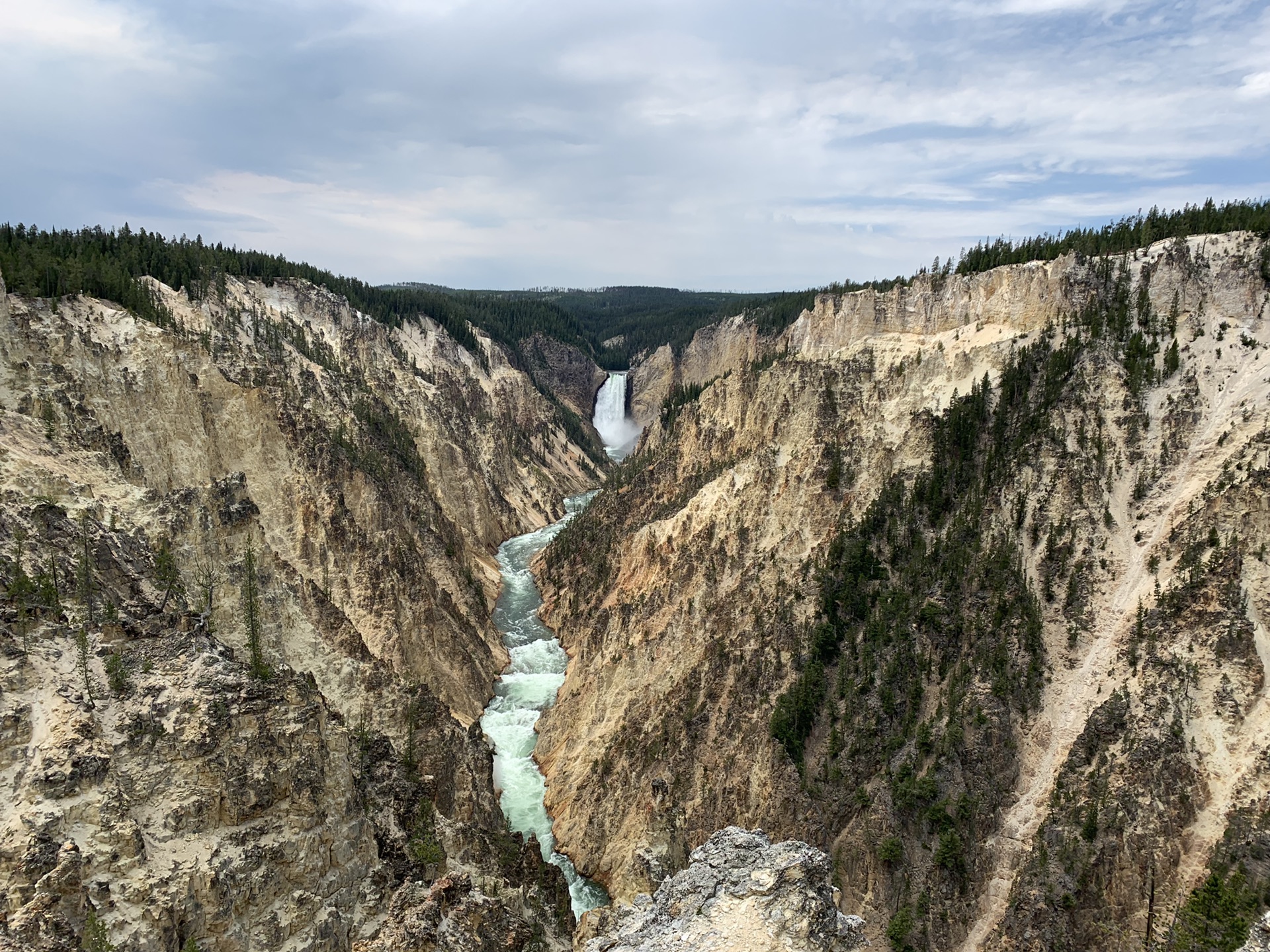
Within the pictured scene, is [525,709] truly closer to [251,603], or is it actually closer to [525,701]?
[525,701]

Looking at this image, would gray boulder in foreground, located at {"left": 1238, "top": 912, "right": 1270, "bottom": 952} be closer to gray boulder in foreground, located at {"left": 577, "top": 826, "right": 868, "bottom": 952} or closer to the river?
gray boulder in foreground, located at {"left": 577, "top": 826, "right": 868, "bottom": 952}

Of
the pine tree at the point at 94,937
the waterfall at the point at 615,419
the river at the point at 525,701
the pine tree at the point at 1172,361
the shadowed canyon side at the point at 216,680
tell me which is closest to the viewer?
the pine tree at the point at 94,937

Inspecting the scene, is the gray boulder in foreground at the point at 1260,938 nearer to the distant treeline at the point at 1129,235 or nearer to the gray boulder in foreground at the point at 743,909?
the gray boulder in foreground at the point at 743,909

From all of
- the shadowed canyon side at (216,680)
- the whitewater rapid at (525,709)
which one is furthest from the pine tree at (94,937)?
the whitewater rapid at (525,709)

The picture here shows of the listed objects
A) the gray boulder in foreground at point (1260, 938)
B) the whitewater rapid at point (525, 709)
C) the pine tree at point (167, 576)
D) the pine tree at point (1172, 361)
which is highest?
the pine tree at point (1172, 361)

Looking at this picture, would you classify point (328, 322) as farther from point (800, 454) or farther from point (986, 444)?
point (986, 444)

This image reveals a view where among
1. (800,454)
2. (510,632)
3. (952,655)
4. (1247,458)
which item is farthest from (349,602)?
(1247,458)

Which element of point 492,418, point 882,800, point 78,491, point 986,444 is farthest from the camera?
point 492,418
